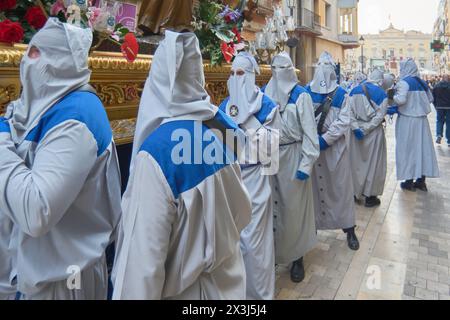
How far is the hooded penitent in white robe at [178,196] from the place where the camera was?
1.30m

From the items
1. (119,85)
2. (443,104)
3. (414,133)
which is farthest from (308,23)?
(119,85)

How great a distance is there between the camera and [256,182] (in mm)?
2879

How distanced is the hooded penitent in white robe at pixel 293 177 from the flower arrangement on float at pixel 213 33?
0.76m

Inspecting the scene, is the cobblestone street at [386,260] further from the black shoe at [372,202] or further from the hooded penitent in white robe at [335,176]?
the hooded penitent in white robe at [335,176]

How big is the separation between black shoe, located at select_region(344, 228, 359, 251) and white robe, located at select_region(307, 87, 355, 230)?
0.31 feet

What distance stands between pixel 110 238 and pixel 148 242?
440 millimetres

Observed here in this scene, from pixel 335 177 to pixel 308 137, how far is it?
0.93 m

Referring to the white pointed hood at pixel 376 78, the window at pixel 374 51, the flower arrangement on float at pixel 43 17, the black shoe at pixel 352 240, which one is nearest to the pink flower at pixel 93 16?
the flower arrangement on float at pixel 43 17

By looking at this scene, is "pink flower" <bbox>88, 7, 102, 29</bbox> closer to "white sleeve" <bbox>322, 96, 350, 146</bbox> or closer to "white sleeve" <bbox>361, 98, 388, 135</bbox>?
"white sleeve" <bbox>322, 96, 350, 146</bbox>

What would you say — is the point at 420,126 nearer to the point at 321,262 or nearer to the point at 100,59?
the point at 321,262

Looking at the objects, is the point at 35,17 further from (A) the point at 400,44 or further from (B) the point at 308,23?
(A) the point at 400,44

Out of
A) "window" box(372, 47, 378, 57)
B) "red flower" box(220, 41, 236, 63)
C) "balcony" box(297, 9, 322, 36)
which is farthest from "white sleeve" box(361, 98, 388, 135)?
"window" box(372, 47, 378, 57)

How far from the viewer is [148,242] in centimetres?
129

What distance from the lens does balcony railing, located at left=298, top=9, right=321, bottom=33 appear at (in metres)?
18.3
